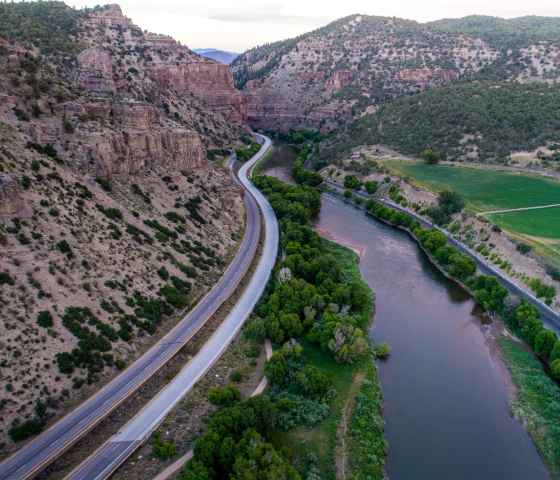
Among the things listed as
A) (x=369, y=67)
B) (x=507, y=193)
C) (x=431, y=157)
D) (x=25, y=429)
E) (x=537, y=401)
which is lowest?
(x=25, y=429)

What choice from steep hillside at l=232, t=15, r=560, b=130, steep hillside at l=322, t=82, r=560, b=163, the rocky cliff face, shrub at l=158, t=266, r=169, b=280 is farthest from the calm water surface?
steep hillside at l=232, t=15, r=560, b=130

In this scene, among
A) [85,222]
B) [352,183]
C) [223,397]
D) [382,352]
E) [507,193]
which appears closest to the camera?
[223,397]

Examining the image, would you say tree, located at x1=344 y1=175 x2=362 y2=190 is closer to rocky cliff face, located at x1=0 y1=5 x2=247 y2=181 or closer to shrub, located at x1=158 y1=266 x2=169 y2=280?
rocky cliff face, located at x1=0 y1=5 x2=247 y2=181

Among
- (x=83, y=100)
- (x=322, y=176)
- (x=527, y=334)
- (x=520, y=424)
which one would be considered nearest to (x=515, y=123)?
(x=322, y=176)

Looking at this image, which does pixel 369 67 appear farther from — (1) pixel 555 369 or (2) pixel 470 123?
(1) pixel 555 369

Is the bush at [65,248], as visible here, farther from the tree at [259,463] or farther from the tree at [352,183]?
the tree at [352,183]

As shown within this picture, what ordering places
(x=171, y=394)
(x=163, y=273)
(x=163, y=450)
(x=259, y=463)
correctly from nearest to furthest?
1. (x=259, y=463)
2. (x=163, y=450)
3. (x=171, y=394)
4. (x=163, y=273)

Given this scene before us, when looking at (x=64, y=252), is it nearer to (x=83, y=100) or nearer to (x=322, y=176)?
(x=83, y=100)

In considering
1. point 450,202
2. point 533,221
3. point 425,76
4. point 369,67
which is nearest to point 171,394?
point 450,202
